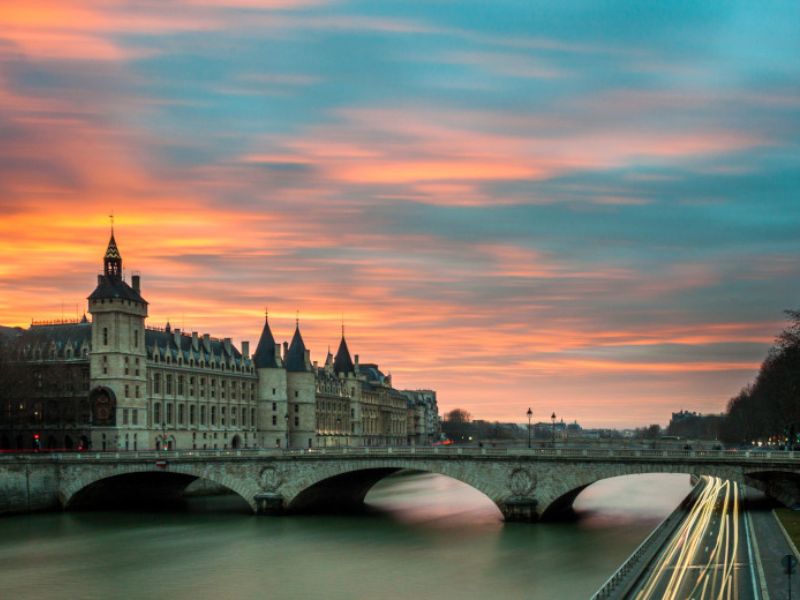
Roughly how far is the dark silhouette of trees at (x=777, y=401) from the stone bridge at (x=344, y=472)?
36.2ft

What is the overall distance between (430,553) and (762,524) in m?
21.4

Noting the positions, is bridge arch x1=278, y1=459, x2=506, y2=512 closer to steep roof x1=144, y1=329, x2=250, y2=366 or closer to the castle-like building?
the castle-like building

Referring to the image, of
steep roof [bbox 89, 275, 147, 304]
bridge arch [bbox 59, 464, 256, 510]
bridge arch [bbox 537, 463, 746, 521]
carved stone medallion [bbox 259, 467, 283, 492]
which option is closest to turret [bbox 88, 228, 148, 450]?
steep roof [bbox 89, 275, 147, 304]

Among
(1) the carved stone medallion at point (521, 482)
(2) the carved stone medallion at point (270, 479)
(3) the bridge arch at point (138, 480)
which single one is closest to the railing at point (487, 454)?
(3) the bridge arch at point (138, 480)

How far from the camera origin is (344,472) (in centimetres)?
8875

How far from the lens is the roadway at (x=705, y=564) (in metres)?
46.6

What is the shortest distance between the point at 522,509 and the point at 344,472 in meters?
16.0

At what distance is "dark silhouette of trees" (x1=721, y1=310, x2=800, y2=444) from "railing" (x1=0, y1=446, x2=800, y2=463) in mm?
17492

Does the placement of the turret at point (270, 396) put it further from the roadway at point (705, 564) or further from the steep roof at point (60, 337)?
the roadway at point (705, 564)

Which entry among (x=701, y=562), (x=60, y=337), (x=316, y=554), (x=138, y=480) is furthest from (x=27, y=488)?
(x=701, y=562)

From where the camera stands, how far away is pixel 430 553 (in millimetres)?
69562

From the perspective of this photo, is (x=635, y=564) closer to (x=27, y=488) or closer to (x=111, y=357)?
(x=27, y=488)

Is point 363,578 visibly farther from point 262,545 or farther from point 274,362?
point 274,362

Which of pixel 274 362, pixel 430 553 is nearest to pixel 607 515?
pixel 430 553
